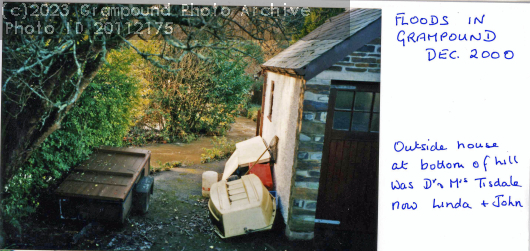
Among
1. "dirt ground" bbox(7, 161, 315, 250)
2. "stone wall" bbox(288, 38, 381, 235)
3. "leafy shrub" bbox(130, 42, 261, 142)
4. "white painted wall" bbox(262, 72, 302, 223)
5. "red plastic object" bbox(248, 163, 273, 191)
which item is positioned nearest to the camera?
"stone wall" bbox(288, 38, 381, 235)

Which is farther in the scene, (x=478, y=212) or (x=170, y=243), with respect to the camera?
(x=170, y=243)

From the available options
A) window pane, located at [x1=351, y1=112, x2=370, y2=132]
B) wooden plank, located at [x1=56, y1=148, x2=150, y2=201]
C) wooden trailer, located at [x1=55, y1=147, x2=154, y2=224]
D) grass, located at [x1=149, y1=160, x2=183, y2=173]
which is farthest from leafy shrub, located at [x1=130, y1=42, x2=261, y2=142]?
window pane, located at [x1=351, y1=112, x2=370, y2=132]

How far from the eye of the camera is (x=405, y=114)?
292cm

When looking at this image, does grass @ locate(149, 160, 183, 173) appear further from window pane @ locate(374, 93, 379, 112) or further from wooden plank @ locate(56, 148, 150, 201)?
window pane @ locate(374, 93, 379, 112)

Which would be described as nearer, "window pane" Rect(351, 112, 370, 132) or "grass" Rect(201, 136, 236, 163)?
"window pane" Rect(351, 112, 370, 132)

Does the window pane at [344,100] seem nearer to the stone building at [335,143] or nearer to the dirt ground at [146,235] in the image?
the stone building at [335,143]

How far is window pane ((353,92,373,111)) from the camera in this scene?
14.6ft

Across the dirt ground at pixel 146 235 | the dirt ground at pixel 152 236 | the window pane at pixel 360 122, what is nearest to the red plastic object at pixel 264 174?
the dirt ground at pixel 152 236

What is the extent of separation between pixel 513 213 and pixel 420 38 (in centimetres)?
185

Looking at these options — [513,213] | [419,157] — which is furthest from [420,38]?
[513,213]

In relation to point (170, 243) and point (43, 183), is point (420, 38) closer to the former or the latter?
point (170, 243)

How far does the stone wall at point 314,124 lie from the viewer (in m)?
4.19

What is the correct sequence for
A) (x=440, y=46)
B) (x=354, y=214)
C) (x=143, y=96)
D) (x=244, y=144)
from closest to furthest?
(x=440, y=46) < (x=354, y=214) < (x=244, y=144) < (x=143, y=96)

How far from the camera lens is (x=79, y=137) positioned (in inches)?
201
